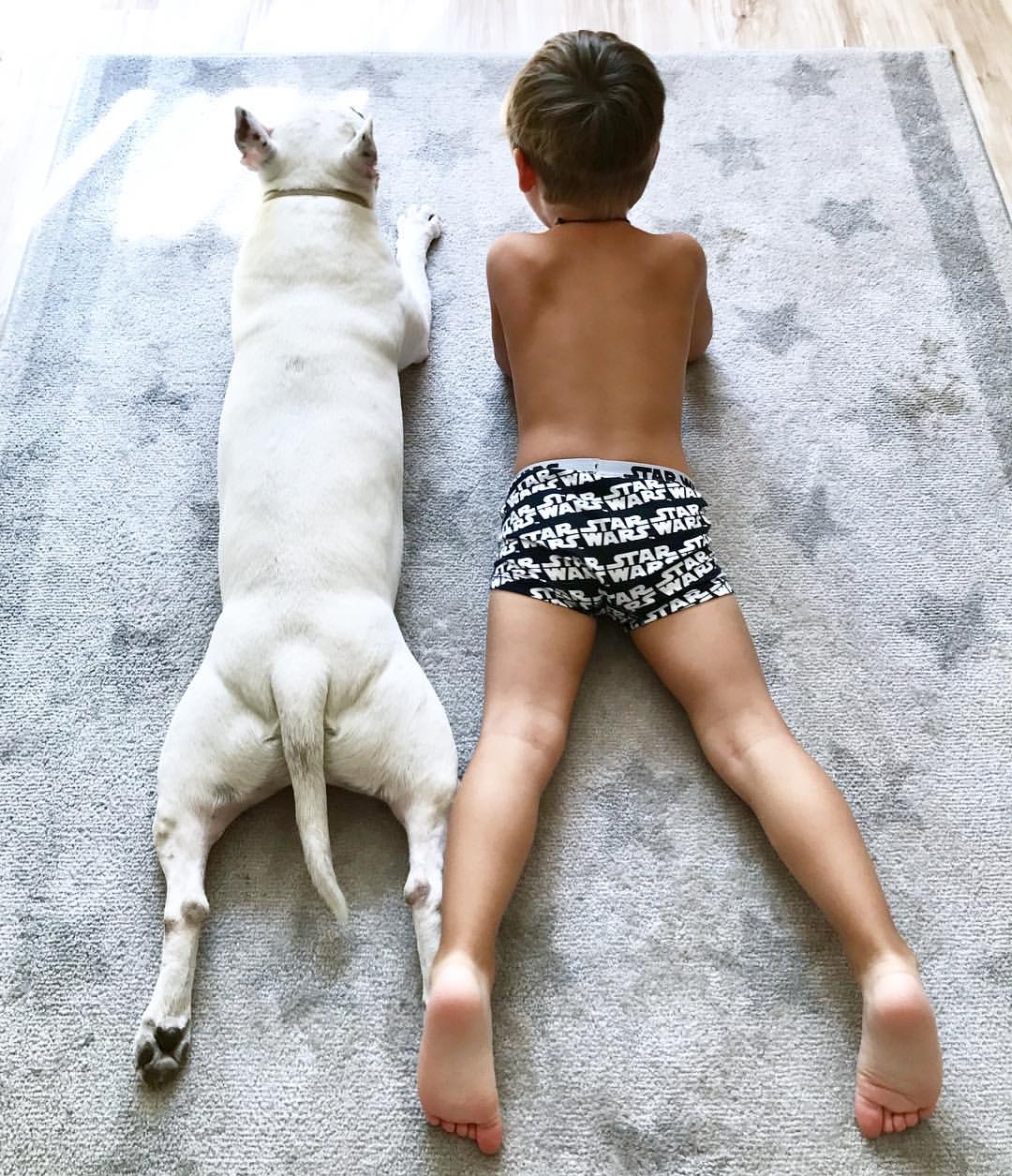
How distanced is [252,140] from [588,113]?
412mm

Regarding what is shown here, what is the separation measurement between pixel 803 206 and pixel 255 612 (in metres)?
1.12

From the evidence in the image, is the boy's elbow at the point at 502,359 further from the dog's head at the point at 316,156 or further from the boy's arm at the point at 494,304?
the dog's head at the point at 316,156

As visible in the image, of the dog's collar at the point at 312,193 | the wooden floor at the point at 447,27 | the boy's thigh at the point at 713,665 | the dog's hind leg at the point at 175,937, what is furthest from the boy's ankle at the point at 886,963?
the wooden floor at the point at 447,27

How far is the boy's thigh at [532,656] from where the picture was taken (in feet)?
3.70

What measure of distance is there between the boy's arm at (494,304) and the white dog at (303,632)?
0.52 feet

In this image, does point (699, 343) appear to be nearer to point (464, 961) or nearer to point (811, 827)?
point (811, 827)

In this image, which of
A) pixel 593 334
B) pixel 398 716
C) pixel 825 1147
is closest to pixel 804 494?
pixel 593 334

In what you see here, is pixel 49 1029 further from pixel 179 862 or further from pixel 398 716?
pixel 398 716

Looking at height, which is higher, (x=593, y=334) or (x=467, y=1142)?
(x=593, y=334)

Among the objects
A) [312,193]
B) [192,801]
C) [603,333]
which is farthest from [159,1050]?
[312,193]

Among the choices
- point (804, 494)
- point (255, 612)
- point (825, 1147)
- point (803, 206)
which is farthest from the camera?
point (803, 206)

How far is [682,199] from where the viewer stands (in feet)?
5.45

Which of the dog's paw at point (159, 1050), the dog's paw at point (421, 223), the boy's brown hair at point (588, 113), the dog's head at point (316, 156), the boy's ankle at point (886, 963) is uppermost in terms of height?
the boy's brown hair at point (588, 113)

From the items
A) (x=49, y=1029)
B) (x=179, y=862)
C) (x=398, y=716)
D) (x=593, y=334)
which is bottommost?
(x=49, y=1029)
